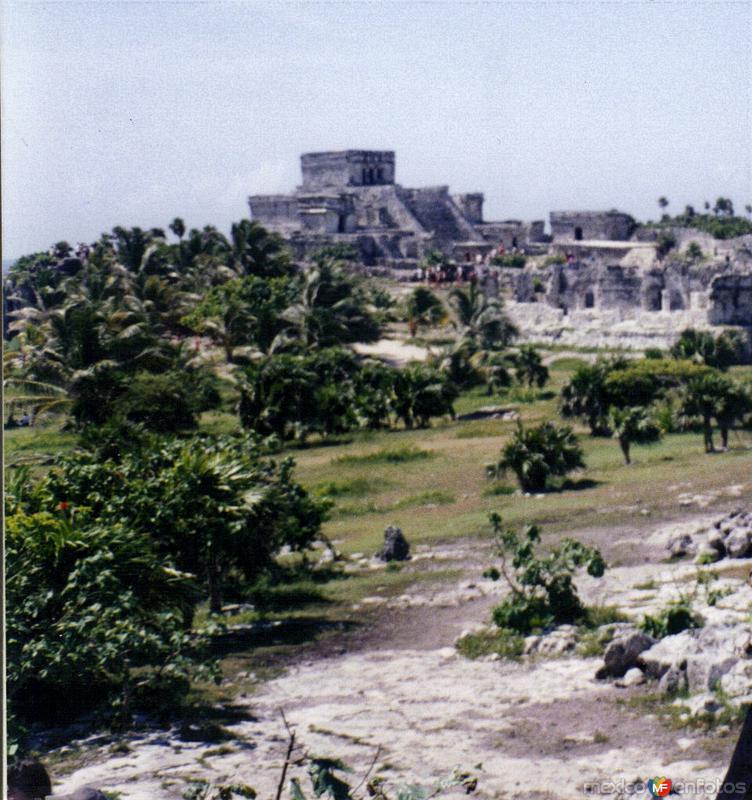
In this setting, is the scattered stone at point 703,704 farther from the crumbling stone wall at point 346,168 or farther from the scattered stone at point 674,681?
the crumbling stone wall at point 346,168

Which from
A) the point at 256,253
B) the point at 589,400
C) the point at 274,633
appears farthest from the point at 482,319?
the point at 274,633

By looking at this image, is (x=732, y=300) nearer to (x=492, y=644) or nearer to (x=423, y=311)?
(x=423, y=311)

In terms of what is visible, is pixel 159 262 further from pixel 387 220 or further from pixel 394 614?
pixel 394 614

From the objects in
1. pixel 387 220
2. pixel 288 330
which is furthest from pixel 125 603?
pixel 387 220

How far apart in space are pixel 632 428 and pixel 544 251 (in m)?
34.7

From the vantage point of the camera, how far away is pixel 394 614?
13.0m

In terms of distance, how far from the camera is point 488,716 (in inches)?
380

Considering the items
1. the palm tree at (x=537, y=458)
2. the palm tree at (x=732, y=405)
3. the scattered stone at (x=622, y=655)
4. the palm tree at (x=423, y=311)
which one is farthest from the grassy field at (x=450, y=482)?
the palm tree at (x=423, y=311)

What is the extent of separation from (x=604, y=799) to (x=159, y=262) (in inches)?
1421

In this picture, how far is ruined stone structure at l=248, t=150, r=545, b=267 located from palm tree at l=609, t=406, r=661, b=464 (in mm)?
31137

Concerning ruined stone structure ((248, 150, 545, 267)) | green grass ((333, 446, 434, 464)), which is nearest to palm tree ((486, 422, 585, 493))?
green grass ((333, 446, 434, 464))

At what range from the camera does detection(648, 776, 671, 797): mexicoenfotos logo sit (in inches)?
301

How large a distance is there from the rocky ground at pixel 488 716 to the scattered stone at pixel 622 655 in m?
0.03

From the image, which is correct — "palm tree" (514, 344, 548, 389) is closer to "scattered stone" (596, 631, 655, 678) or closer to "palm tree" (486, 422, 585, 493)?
"palm tree" (486, 422, 585, 493)
